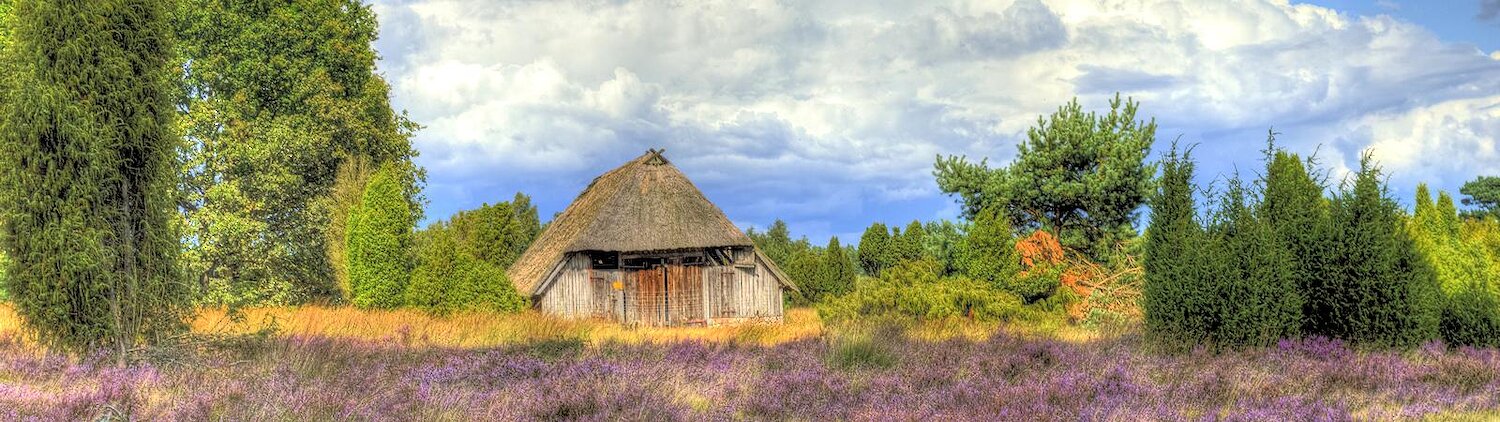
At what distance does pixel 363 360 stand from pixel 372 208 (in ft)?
51.7

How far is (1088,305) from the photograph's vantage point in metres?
22.4

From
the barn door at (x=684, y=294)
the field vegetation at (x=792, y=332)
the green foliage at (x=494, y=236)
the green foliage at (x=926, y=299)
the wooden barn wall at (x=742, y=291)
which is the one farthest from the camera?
the green foliage at (x=494, y=236)

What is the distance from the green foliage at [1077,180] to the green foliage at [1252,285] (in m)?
10.5

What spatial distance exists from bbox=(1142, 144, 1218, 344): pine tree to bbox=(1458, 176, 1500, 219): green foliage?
58.8 meters

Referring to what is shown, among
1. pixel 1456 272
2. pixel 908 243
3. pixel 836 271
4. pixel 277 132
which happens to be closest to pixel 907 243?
pixel 908 243

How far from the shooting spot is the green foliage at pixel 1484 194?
62.1m

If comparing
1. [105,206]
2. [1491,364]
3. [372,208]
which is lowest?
[1491,364]

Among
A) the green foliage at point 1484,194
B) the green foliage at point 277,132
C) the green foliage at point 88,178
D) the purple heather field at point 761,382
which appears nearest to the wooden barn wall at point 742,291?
the green foliage at point 277,132

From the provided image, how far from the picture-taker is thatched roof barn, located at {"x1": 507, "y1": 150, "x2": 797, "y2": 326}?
29969 millimetres

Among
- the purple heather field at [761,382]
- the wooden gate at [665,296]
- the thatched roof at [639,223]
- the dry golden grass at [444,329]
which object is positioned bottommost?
the purple heather field at [761,382]

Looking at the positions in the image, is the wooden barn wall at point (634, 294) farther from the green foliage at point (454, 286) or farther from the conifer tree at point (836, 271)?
the conifer tree at point (836, 271)

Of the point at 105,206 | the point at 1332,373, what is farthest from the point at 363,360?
the point at 1332,373

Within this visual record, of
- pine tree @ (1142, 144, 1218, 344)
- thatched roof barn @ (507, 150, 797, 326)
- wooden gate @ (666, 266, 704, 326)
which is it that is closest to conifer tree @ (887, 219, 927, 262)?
thatched roof barn @ (507, 150, 797, 326)

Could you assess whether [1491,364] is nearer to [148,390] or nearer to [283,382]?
[283,382]
